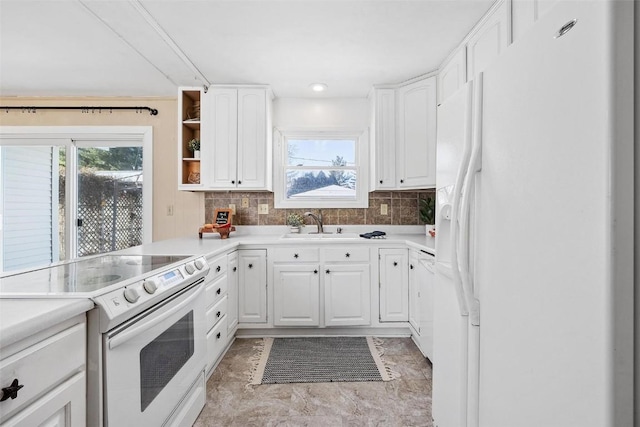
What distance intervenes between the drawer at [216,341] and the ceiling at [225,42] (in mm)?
2057

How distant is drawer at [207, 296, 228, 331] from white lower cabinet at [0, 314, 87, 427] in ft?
3.59

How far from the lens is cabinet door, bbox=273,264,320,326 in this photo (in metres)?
2.67

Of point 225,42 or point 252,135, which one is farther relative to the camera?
point 252,135

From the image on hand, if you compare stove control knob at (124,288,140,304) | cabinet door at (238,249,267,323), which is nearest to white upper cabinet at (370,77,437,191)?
cabinet door at (238,249,267,323)

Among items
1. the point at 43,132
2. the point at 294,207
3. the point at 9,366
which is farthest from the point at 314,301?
the point at 43,132

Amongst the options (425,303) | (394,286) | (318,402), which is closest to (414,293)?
(394,286)

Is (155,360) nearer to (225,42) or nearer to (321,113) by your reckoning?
(225,42)

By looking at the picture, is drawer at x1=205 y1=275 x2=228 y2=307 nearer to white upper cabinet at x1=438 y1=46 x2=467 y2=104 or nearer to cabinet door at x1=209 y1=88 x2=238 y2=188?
cabinet door at x1=209 y1=88 x2=238 y2=188

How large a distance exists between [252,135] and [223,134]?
0.28 metres

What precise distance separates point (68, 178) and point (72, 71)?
3.86ft

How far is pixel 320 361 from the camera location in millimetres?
2281

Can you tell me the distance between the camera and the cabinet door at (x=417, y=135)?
8.74 ft

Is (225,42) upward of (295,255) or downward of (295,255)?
upward

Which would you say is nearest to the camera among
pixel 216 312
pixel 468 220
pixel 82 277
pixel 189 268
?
pixel 468 220
